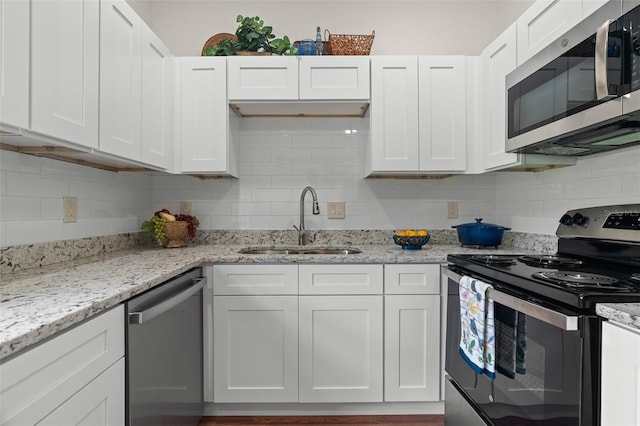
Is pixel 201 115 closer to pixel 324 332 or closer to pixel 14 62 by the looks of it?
pixel 14 62

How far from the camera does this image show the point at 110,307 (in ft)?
3.70

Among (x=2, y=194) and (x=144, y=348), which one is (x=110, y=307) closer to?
(x=144, y=348)

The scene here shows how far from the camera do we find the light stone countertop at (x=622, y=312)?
2.83 feet

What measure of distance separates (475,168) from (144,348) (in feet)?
6.50

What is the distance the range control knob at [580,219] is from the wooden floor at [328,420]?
4.03 ft

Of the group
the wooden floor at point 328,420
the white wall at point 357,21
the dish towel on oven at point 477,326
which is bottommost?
the wooden floor at point 328,420

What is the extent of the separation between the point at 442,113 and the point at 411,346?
1.35 m

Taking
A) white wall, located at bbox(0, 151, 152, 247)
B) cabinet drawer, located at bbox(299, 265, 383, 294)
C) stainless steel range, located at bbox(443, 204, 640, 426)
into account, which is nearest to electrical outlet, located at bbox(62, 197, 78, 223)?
white wall, located at bbox(0, 151, 152, 247)

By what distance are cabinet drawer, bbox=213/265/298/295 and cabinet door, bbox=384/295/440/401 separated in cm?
52

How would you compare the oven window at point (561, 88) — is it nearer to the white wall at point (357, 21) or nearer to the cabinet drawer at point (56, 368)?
the white wall at point (357, 21)

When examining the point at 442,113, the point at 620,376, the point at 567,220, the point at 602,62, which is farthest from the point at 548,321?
the point at 442,113

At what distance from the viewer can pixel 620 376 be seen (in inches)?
35.5

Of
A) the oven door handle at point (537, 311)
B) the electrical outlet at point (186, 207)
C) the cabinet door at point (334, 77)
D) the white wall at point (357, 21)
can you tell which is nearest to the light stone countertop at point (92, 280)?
the electrical outlet at point (186, 207)

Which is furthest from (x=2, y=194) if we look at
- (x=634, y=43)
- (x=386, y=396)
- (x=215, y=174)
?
(x=634, y=43)
